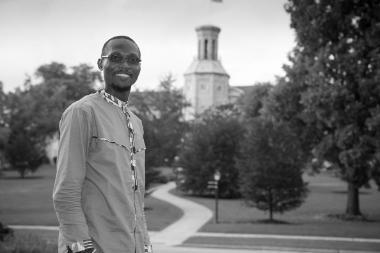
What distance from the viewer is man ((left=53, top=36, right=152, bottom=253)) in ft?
8.83

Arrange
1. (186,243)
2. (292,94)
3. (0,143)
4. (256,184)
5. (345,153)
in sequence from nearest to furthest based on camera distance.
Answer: (186,243) → (345,153) → (256,184) → (292,94) → (0,143)

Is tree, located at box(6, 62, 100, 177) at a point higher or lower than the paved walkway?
higher

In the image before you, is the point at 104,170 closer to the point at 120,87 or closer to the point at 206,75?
the point at 120,87

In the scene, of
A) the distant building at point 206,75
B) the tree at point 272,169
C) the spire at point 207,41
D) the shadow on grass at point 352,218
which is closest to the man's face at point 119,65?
the tree at point 272,169

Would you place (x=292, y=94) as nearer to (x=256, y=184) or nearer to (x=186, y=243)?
(x=256, y=184)

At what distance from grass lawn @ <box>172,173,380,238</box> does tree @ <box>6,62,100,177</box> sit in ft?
62.2

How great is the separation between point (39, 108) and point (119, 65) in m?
61.1

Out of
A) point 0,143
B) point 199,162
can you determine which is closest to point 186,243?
point 199,162

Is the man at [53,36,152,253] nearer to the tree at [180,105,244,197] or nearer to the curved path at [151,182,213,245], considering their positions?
the curved path at [151,182,213,245]

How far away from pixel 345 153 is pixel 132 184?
20.6 metres

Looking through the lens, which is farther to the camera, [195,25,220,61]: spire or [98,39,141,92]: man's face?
[195,25,220,61]: spire

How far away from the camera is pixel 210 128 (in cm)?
3766

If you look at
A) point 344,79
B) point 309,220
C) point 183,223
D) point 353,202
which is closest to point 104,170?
point 183,223

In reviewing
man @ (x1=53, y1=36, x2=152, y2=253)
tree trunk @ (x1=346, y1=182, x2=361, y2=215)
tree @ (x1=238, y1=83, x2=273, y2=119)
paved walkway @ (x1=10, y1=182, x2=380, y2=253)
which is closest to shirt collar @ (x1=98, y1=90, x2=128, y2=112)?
man @ (x1=53, y1=36, x2=152, y2=253)
